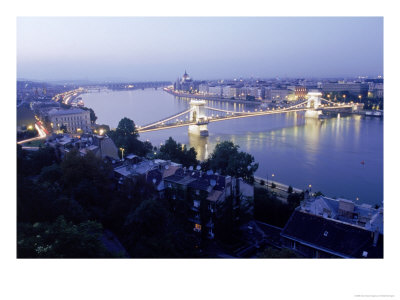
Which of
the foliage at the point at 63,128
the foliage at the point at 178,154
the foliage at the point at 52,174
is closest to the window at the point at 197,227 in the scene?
the foliage at the point at 52,174

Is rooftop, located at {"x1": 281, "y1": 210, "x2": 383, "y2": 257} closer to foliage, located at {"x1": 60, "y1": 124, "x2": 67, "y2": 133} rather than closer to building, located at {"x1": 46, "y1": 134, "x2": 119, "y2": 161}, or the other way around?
building, located at {"x1": 46, "y1": 134, "x2": 119, "y2": 161}

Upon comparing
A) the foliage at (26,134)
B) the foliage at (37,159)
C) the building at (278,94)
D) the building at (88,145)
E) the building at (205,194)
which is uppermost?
the building at (278,94)

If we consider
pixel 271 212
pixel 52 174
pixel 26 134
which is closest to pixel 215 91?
pixel 26 134

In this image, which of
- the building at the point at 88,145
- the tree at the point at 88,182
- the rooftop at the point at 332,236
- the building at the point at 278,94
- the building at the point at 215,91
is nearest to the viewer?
the rooftop at the point at 332,236

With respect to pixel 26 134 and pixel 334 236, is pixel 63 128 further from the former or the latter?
pixel 334 236

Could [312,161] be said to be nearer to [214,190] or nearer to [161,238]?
[214,190]

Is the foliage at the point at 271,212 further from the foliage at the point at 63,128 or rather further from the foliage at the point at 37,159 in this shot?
the foliage at the point at 63,128

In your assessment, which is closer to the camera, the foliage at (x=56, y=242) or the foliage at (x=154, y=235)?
the foliage at (x=56, y=242)

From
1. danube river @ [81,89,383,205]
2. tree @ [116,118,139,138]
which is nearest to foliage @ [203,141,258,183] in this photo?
danube river @ [81,89,383,205]
